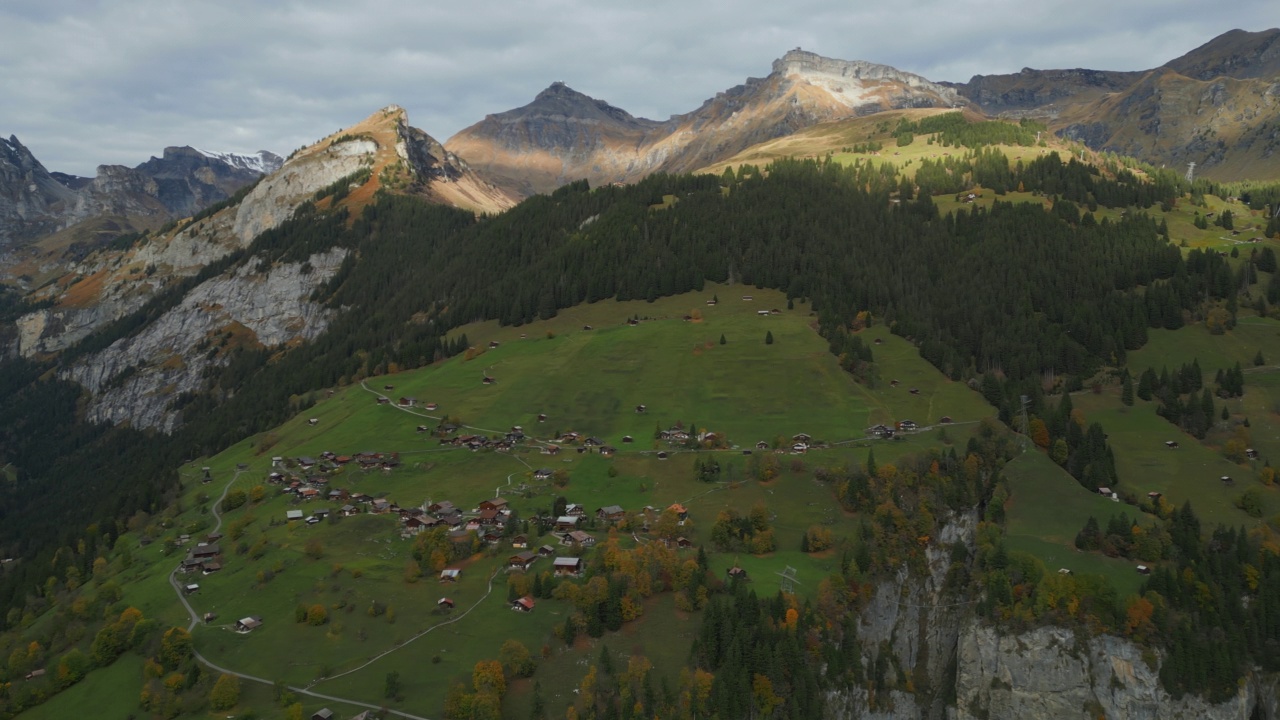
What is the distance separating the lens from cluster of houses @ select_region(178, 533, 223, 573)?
388 feet

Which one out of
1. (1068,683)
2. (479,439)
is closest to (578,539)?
(479,439)

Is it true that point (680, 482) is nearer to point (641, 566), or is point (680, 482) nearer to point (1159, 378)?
point (641, 566)

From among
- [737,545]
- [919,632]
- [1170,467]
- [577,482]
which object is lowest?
[919,632]

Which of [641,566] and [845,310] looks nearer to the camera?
[641,566]

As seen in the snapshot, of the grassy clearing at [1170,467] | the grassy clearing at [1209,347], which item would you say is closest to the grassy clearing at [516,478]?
the grassy clearing at [1170,467]

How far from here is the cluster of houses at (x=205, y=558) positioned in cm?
11812

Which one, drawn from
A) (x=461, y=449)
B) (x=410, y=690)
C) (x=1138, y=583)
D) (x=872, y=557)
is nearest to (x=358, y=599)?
(x=410, y=690)

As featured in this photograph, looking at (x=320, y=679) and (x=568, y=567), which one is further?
(x=568, y=567)

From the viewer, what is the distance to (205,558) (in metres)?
121

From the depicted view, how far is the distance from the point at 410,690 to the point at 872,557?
2491 inches

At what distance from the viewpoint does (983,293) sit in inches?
7864

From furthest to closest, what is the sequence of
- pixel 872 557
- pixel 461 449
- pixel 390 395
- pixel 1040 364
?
pixel 390 395, pixel 1040 364, pixel 461 449, pixel 872 557

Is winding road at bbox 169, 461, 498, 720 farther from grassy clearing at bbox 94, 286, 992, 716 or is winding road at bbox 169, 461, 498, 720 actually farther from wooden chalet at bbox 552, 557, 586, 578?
wooden chalet at bbox 552, 557, 586, 578

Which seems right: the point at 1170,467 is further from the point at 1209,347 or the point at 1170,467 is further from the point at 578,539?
the point at 578,539
